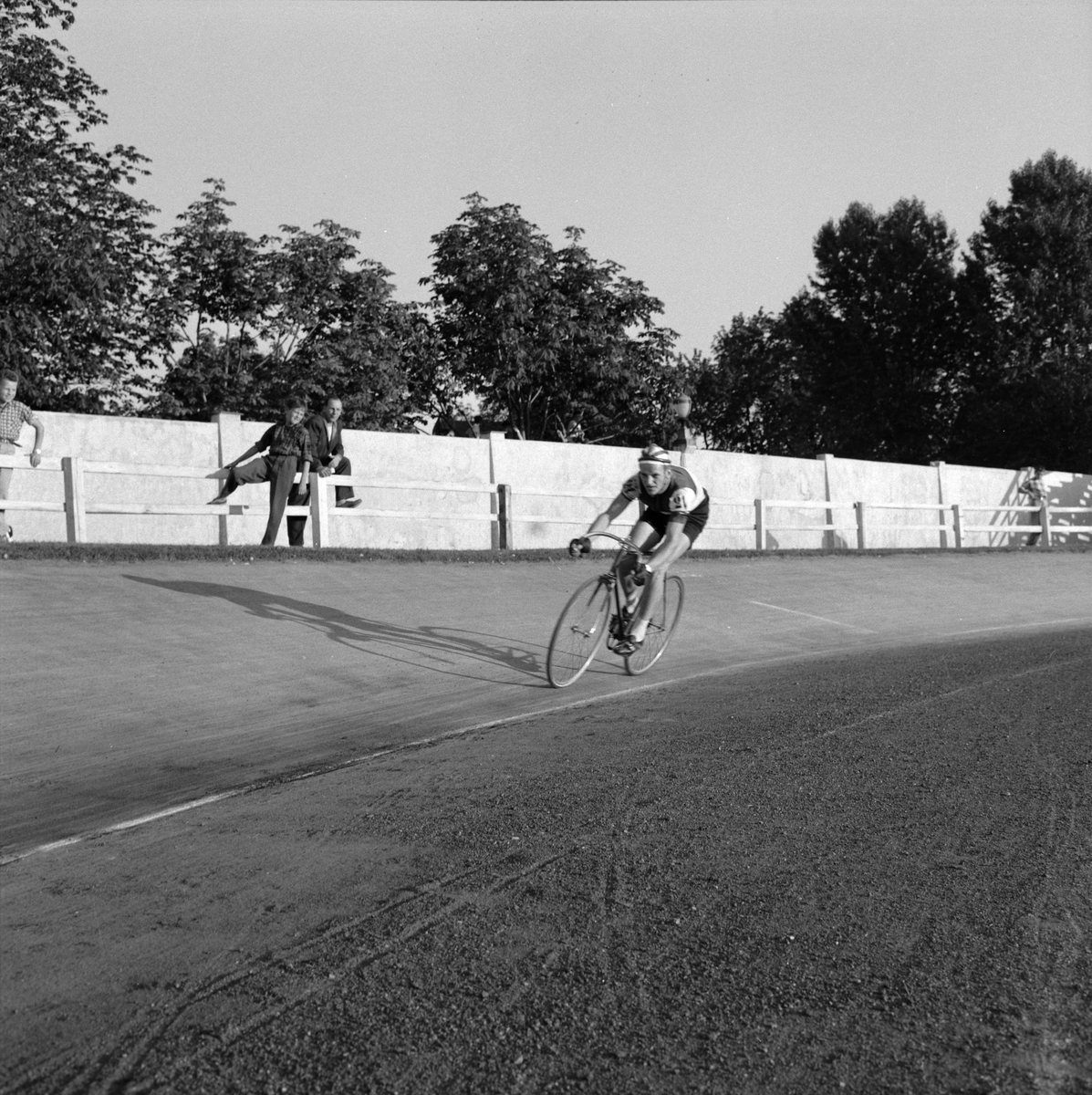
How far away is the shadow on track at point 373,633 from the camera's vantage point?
437 inches

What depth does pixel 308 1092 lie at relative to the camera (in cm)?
276

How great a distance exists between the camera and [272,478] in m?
15.6

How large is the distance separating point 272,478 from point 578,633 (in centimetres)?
680

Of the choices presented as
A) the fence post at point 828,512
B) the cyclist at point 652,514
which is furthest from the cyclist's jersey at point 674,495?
the fence post at point 828,512

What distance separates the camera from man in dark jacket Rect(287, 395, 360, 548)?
16359 mm

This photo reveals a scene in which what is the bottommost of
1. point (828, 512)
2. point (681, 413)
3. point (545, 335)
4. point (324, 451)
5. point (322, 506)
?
point (828, 512)

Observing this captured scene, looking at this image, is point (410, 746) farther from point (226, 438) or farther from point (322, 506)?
point (226, 438)

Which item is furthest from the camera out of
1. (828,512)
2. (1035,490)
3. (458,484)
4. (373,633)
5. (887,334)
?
(887,334)

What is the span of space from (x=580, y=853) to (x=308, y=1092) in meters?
1.95

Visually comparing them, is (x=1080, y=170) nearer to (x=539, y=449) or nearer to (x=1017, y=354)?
(x=1017, y=354)

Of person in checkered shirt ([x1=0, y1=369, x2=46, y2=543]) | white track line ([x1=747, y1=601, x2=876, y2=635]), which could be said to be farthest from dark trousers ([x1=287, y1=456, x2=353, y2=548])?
white track line ([x1=747, y1=601, x2=876, y2=635])

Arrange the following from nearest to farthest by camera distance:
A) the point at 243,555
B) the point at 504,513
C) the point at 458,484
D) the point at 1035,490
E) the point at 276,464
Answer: the point at 243,555 → the point at 276,464 → the point at 458,484 → the point at 504,513 → the point at 1035,490

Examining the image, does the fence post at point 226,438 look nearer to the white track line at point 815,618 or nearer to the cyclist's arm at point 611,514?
the white track line at point 815,618

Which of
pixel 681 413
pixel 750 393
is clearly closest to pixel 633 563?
pixel 681 413
